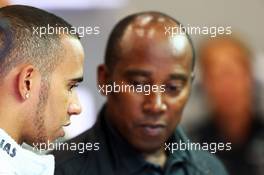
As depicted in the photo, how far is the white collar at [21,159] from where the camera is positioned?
0.78 m

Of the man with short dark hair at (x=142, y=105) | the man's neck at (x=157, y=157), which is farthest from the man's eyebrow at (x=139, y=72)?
the man's neck at (x=157, y=157)

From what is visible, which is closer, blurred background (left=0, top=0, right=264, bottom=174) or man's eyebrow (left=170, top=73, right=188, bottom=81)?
man's eyebrow (left=170, top=73, right=188, bottom=81)

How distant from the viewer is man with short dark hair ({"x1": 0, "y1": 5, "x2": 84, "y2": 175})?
2.61ft

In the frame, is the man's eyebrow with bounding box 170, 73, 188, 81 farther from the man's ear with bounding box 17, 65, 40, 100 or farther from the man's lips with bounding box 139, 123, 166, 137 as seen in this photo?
the man's ear with bounding box 17, 65, 40, 100

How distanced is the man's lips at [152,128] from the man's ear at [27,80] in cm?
23

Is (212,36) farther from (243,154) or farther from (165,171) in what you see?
(165,171)

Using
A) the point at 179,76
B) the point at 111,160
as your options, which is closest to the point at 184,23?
the point at 179,76

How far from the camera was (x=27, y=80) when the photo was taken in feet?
2.62

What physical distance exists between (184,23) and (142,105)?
0.83 ft

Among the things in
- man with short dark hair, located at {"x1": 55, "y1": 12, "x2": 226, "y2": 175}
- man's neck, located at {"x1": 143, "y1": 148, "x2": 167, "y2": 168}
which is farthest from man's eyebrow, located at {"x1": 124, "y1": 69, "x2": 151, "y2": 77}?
man's neck, located at {"x1": 143, "y1": 148, "x2": 167, "y2": 168}

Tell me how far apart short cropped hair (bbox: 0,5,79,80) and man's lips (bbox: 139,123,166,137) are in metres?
0.22

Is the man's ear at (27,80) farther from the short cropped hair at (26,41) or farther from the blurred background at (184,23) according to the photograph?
the blurred background at (184,23)

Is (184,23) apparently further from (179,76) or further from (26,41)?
(26,41)

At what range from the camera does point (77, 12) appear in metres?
1.13
